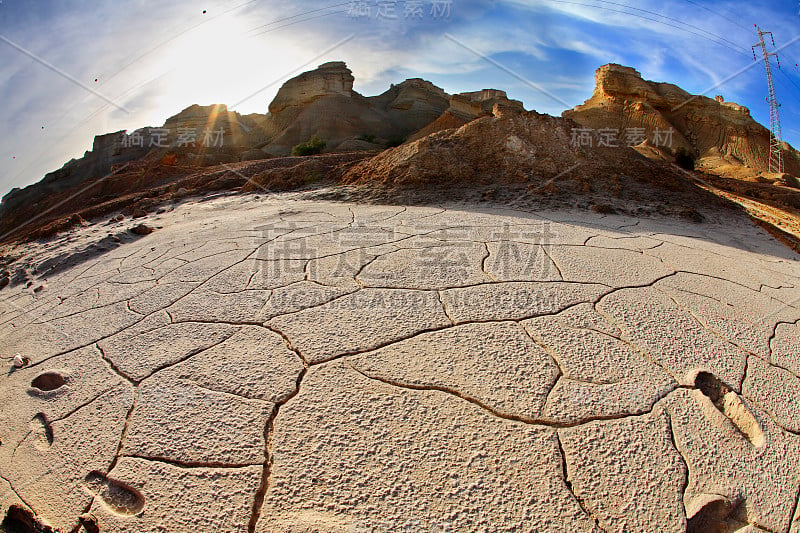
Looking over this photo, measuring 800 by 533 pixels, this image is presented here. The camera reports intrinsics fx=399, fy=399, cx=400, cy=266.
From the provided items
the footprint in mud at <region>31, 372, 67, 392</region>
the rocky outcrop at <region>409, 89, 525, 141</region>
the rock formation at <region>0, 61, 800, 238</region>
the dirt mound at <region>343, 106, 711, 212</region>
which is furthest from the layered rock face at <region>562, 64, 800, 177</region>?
the footprint in mud at <region>31, 372, 67, 392</region>

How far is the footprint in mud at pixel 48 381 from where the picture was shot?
5.30ft

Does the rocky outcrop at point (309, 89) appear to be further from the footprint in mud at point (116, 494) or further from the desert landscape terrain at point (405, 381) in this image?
the footprint in mud at point (116, 494)

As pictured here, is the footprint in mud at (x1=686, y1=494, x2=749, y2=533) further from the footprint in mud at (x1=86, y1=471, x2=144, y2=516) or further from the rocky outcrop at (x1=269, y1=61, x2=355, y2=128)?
the rocky outcrop at (x1=269, y1=61, x2=355, y2=128)

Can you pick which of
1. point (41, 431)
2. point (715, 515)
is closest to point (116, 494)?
point (41, 431)

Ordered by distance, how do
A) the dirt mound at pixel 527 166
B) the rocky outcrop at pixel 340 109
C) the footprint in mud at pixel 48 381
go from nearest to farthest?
the footprint in mud at pixel 48 381 → the dirt mound at pixel 527 166 → the rocky outcrop at pixel 340 109

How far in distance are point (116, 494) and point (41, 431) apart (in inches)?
20.4

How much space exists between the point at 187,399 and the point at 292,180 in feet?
17.2

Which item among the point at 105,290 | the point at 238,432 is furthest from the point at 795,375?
the point at 105,290

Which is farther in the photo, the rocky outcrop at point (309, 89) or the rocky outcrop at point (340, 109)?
the rocky outcrop at point (309, 89)

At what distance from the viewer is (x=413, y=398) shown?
4.46 ft

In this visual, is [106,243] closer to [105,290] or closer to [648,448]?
[105,290]

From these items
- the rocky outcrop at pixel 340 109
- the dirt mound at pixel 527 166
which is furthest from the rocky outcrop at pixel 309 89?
the dirt mound at pixel 527 166

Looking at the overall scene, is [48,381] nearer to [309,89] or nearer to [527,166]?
[527,166]

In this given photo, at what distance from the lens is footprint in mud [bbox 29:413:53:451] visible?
4.32 feet
